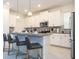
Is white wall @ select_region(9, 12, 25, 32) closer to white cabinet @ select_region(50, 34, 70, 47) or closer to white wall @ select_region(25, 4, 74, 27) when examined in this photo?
white wall @ select_region(25, 4, 74, 27)

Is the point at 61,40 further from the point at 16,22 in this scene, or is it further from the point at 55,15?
the point at 16,22

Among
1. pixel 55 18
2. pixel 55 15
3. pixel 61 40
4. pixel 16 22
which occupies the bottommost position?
pixel 61 40

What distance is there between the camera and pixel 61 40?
7.77 m

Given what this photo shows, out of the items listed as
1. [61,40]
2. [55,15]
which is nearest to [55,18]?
[55,15]

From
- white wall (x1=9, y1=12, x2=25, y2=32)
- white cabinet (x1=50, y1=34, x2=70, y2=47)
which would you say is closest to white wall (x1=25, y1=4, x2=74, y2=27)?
white cabinet (x1=50, y1=34, x2=70, y2=47)

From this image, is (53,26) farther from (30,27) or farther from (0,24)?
(0,24)

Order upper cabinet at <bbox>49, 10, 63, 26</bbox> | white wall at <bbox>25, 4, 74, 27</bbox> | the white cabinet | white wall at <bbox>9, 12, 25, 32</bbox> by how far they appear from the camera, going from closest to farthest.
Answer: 1. the white cabinet
2. white wall at <bbox>25, 4, 74, 27</bbox>
3. upper cabinet at <bbox>49, 10, 63, 26</bbox>
4. white wall at <bbox>9, 12, 25, 32</bbox>

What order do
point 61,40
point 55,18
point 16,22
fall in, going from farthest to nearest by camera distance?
point 16,22, point 55,18, point 61,40

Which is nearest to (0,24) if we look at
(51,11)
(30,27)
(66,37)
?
(66,37)

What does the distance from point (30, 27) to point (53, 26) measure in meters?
2.90

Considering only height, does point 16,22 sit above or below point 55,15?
below

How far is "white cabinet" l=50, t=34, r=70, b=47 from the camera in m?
7.32

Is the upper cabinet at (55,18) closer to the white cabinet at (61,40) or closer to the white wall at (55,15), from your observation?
the white wall at (55,15)

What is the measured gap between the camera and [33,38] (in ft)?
16.7
